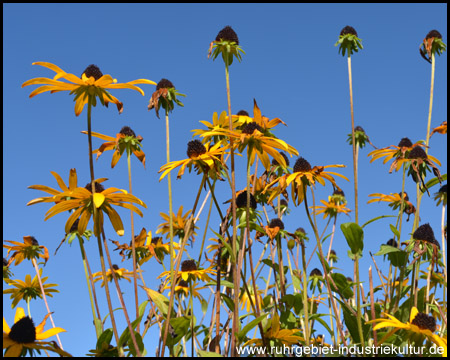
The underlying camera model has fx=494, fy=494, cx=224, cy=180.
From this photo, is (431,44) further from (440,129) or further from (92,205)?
(92,205)

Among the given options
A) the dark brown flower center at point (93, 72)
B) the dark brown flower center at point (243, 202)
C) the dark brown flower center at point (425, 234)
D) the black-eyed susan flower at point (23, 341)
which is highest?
the dark brown flower center at point (93, 72)

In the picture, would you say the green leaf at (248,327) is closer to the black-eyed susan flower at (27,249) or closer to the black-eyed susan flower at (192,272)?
the black-eyed susan flower at (192,272)

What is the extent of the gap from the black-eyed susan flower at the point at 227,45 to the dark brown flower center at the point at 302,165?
0.83 meters

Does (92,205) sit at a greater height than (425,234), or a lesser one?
lesser

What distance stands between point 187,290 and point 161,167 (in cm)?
180

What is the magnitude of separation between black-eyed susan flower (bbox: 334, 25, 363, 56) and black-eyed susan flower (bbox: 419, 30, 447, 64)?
0.79m

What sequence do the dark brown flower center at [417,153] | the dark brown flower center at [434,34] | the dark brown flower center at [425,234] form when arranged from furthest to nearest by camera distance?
the dark brown flower center at [434,34]
the dark brown flower center at [417,153]
the dark brown flower center at [425,234]

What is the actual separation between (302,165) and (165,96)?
115 centimetres

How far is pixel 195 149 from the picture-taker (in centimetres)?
313

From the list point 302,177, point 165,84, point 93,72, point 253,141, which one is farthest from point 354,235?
point 93,72

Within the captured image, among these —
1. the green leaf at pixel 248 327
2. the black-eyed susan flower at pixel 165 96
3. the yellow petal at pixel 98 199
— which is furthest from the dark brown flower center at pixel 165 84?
the green leaf at pixel 248 327

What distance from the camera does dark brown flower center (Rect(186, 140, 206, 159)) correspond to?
3117 mm

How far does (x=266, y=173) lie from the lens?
11.7ft

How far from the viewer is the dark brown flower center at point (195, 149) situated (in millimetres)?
3117
